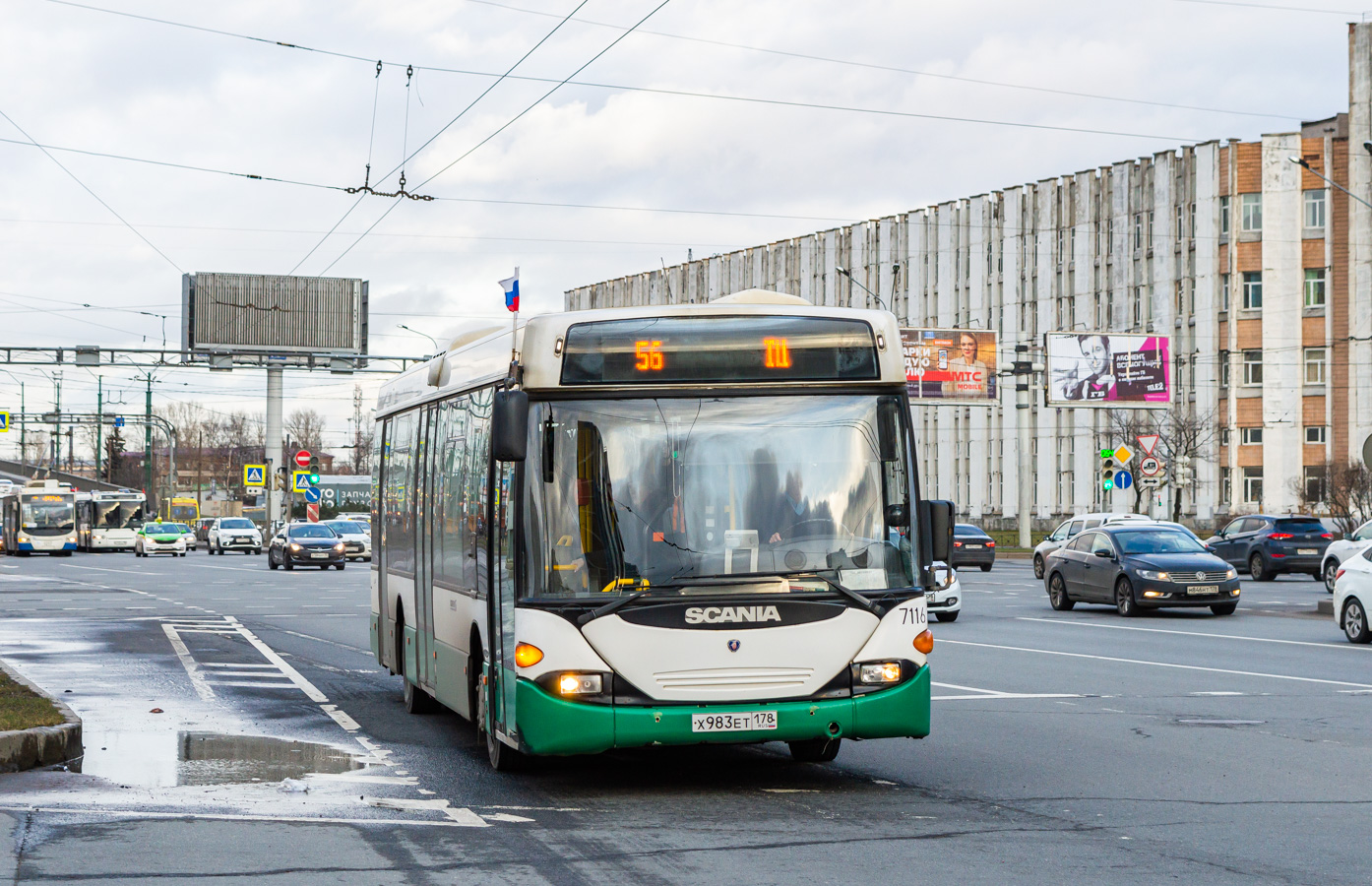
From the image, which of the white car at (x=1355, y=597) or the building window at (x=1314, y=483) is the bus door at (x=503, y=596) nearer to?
the white car at (x=1355, y=597)

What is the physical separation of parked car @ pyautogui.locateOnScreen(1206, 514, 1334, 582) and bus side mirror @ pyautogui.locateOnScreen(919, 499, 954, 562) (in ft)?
107

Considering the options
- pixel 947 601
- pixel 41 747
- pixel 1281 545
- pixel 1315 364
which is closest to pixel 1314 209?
pixel 1315 364

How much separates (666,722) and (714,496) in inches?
48.9

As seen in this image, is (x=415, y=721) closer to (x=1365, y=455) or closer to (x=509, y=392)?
(x=509, y=392)

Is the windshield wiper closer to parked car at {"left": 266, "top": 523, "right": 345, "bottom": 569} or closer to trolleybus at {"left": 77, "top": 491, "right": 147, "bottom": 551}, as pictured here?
parked car at {"left": 266, "top": 523, "right": 345, "bottom": 569}

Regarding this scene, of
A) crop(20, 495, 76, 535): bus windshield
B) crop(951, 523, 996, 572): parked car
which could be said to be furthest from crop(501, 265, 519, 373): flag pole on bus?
crop(20, 495, 76, 535): bus windshield

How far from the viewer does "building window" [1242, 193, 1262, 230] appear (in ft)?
241

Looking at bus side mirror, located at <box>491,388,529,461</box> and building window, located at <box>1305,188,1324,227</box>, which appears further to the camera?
building window, located at <box>1305,188,1324,227</box>

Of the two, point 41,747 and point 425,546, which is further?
point 425,546

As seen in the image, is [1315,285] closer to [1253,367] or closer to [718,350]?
[1253,367]

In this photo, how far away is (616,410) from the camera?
377 inches

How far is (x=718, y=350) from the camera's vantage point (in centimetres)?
980

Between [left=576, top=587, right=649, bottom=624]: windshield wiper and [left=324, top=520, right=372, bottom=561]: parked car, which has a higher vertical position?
[left=576, top=587, right=649, bottom=624]: windshield wiper

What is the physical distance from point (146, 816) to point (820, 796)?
3579 millimetres
